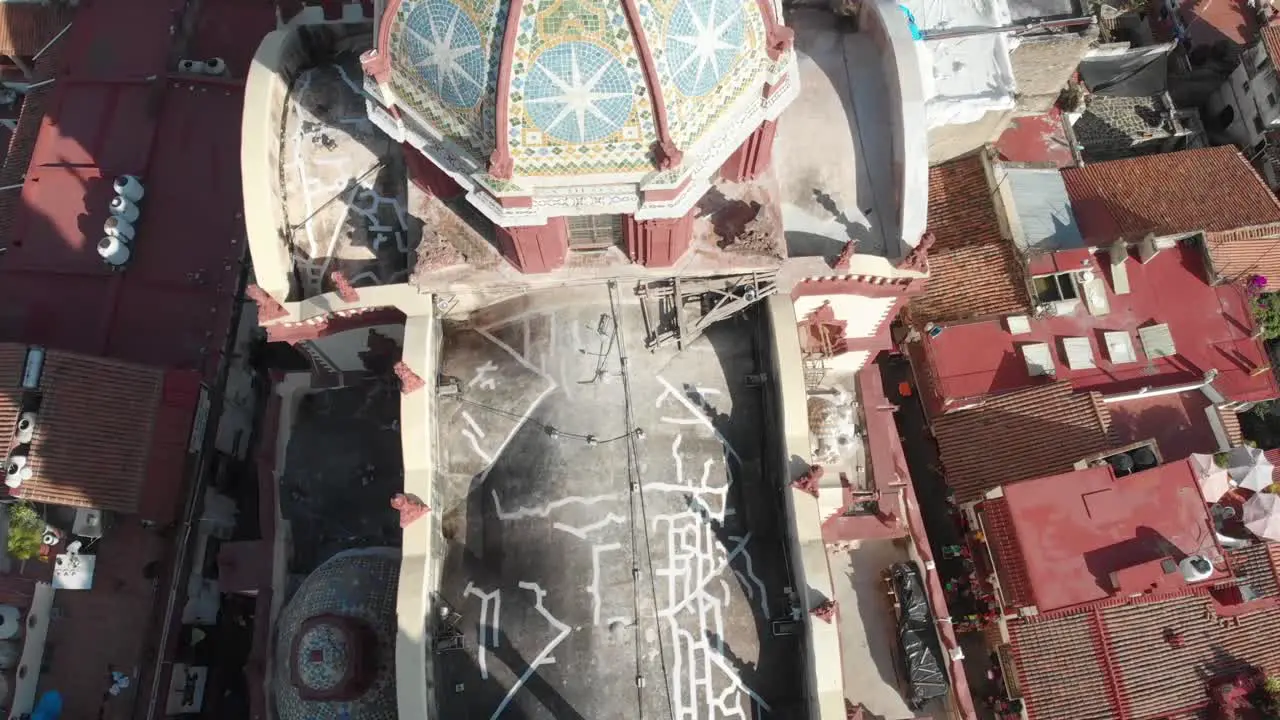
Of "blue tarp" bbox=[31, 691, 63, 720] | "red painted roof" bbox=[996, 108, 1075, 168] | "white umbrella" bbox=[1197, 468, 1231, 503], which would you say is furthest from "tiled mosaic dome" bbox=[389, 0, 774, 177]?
"white umbrella" bbox=[1197, 468, 1231, 503]

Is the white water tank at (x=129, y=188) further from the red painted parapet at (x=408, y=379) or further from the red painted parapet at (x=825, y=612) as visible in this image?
the red painted parapet at (x=825, y=612)

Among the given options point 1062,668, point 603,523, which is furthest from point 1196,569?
point 603,523

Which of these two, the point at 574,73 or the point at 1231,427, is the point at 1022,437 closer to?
the point at 1231,427

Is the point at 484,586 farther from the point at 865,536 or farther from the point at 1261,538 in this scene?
the point at 1261,538

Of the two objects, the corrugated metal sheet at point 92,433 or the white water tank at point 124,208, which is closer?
the corrugated metal sheet at point 92,433

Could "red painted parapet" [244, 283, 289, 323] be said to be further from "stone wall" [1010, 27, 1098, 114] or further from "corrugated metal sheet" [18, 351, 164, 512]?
"stone wall" [1010, 27, 1098, 114]

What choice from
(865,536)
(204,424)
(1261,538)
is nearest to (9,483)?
(204,424)

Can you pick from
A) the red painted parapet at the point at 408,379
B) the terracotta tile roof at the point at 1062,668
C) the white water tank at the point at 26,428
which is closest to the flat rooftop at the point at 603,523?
the red painted parapet at the point at 408,379
